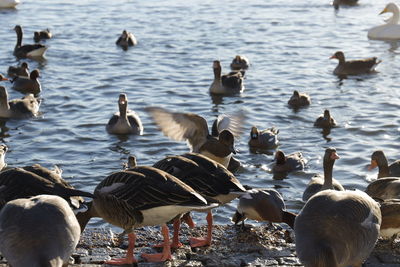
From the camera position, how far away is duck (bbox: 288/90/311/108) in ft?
66.8

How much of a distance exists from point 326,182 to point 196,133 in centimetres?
300

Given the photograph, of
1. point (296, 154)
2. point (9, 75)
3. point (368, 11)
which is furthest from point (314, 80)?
point (368, 11)

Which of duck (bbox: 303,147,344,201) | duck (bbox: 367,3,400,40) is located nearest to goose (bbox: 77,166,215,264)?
duck (bbox: 303,147,344,201)

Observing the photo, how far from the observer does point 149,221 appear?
30.7 ft

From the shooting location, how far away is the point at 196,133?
1516 centimetres

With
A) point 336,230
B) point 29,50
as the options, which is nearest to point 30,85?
point 29,50

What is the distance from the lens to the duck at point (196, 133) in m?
14.0

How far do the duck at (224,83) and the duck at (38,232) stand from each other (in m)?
13.9

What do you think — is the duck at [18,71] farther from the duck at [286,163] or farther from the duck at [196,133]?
the duck at [286,163]

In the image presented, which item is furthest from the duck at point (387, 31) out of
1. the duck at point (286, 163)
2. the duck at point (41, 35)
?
the duck at point (286, 163)

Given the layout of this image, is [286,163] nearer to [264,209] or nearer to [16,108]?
[264,209]

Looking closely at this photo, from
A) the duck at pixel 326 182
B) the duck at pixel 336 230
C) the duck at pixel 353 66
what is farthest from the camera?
the duck at pixel 353 66

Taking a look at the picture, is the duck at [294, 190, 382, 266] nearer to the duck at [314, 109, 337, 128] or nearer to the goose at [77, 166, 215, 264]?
the goose at [77, 166, 215, 264]

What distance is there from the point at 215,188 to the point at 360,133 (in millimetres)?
9731
